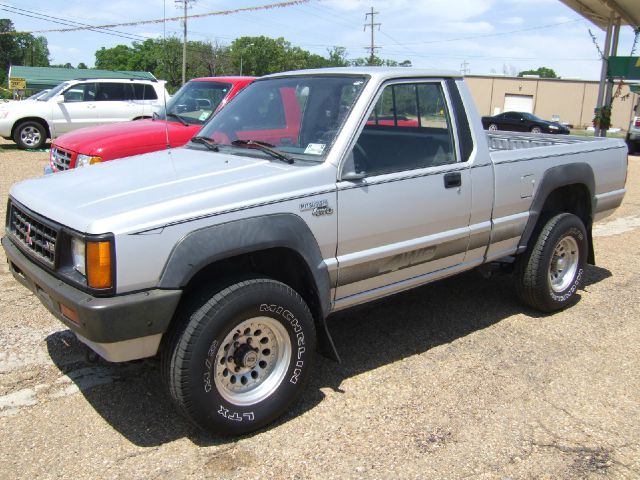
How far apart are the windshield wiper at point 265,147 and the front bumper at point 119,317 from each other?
1.10 m

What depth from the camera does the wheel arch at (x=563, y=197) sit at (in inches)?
183

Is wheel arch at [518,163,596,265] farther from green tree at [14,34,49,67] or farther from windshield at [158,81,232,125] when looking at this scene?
green tree at [14,34,49,67]

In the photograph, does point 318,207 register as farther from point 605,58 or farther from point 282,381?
point 605,58

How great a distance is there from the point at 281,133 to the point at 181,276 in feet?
4.49

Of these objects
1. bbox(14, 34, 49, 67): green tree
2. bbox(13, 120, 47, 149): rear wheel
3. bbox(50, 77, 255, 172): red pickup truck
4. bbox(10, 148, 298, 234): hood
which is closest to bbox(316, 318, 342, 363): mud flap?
bbox(10, 148, 298, 234): hood

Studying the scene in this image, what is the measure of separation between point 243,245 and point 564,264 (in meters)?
3.34

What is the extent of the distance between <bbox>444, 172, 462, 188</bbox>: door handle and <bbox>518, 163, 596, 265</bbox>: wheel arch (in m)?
0.95

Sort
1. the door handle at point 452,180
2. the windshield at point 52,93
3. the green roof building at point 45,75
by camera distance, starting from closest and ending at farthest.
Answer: the door handle at point 452,180 < the windshield at point 52,93 < the green roof building at point 45,75

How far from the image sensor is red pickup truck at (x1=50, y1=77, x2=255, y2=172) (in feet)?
21.0

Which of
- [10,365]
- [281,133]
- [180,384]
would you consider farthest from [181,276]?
[10,365]

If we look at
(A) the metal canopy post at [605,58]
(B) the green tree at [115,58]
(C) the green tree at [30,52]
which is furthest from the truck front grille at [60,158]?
(C) the green tree at [30,52]

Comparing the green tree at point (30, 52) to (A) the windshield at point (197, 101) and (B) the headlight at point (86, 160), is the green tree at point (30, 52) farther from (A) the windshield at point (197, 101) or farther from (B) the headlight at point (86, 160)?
(B) the headlight at point (86, 160)

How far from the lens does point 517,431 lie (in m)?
3.26

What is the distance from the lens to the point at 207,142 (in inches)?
161
